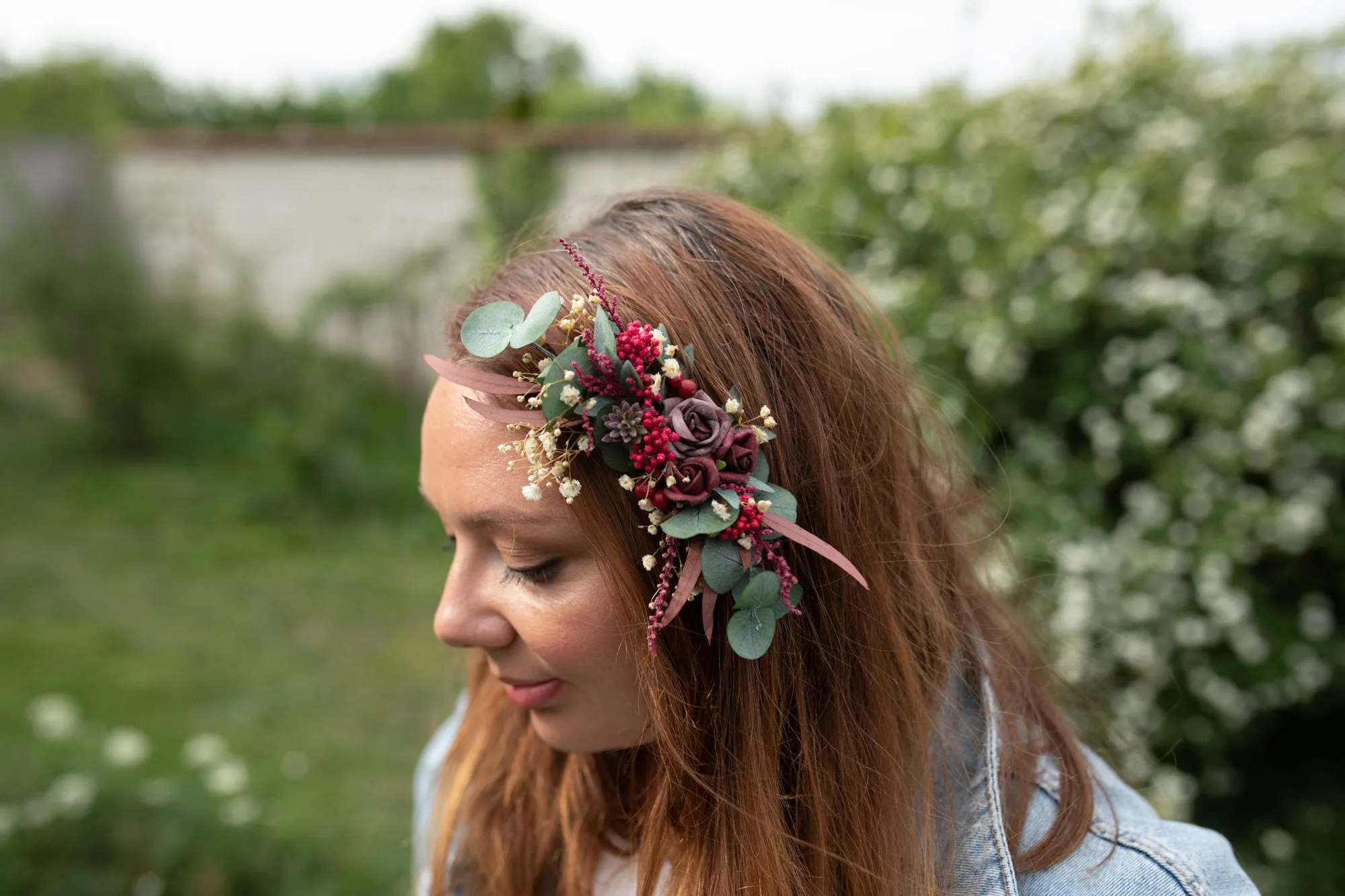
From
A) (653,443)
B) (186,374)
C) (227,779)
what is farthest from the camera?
(186,374)

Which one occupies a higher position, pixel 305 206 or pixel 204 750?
pixel 305 206

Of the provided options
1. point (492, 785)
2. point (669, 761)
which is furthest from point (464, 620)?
point (492, 785)

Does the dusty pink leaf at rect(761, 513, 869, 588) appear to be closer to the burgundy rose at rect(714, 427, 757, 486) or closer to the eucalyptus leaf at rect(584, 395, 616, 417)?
the burgundy rose at rect(714, 427, 757, 486)

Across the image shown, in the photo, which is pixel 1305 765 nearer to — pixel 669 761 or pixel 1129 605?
pixel 1129 605

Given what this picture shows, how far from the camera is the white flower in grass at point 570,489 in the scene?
106 centimetres

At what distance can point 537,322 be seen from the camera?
1.04 meters

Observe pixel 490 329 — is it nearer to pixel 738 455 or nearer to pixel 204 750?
pixel 738 455

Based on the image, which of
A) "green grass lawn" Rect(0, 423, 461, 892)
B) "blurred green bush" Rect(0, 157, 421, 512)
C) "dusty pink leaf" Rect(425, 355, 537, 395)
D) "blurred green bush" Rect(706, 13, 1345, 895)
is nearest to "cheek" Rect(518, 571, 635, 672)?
"dusty pink leaf" Rect(425, 355, 537, 395)

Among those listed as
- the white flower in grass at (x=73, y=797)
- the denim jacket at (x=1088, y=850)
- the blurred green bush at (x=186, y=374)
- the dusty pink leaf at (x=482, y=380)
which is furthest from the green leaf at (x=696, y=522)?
the blurred green bush at (x=186, y=374)

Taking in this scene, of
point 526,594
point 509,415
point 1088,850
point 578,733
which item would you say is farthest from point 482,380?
point 1088,850

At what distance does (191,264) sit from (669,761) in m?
8.70

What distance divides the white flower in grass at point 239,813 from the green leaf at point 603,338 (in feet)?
7.53

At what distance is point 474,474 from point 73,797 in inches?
86.9

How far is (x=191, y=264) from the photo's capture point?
335 inches
